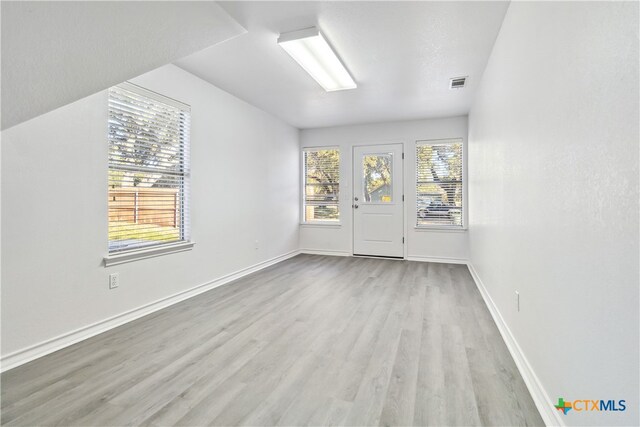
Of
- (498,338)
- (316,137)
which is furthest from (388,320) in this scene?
(316,137)

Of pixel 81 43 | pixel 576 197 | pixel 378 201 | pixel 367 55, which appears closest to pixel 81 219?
pixel 81 43

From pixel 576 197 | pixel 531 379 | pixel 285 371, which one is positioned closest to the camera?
pixel 576 197

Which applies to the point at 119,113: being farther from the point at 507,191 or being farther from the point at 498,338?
the point at 498,338

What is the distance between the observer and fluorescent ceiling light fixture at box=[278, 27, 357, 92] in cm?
252

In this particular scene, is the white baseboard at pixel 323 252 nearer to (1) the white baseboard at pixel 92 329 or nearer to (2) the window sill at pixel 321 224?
(2) the window sill at pixel 321 224

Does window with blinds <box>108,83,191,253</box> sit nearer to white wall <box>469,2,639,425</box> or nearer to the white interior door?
white wall <box>469,2,639,425</box>

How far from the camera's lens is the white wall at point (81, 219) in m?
1.99

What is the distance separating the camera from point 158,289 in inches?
119

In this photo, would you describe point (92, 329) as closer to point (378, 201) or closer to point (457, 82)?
point (457, 82)

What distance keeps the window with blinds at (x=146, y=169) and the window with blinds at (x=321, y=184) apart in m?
2.98

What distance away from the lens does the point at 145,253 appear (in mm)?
2875

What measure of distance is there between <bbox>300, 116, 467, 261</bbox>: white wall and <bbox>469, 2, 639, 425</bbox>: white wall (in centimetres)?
309

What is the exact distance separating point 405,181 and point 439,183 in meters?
0.56

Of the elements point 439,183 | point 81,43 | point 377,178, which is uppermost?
point 81,43
